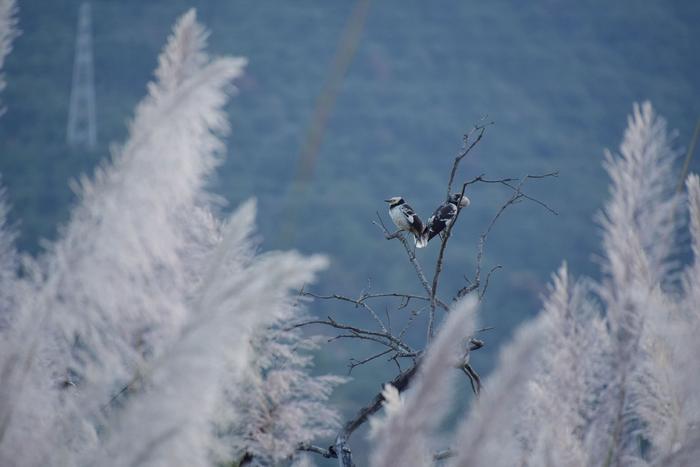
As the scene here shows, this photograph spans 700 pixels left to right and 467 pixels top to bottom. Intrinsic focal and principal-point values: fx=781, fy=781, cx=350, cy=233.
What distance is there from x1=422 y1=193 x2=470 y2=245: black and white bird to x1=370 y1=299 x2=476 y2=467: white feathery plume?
7.57 feet

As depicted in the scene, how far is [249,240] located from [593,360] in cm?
105

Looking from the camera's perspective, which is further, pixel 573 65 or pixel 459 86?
pixel 573 65

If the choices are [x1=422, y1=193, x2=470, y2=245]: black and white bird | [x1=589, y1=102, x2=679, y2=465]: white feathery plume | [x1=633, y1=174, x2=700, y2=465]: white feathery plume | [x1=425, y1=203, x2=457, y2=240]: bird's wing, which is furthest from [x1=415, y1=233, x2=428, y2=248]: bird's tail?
[x1=633, y1=174, x2=700, y2=465]: white feathery plume

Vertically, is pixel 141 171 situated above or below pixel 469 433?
above

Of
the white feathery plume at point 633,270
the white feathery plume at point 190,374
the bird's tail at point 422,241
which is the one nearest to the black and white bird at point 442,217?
the bird's tail at point 422,241

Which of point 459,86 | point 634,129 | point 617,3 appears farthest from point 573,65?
point 634,129

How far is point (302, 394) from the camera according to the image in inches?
88.4

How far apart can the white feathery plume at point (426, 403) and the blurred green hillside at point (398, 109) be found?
1.07 metres

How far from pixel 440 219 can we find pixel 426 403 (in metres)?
2.89

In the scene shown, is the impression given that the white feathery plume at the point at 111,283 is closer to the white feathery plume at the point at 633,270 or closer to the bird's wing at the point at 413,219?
the white feathery plume at the point at 633,270

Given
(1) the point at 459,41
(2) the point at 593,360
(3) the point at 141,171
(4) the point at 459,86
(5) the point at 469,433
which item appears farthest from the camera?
(1) the point at 459,41

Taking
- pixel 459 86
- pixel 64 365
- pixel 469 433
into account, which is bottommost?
pixel 469 433

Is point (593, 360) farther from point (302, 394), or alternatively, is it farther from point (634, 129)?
point (302, 394)

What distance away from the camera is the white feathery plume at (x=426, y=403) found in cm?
152
